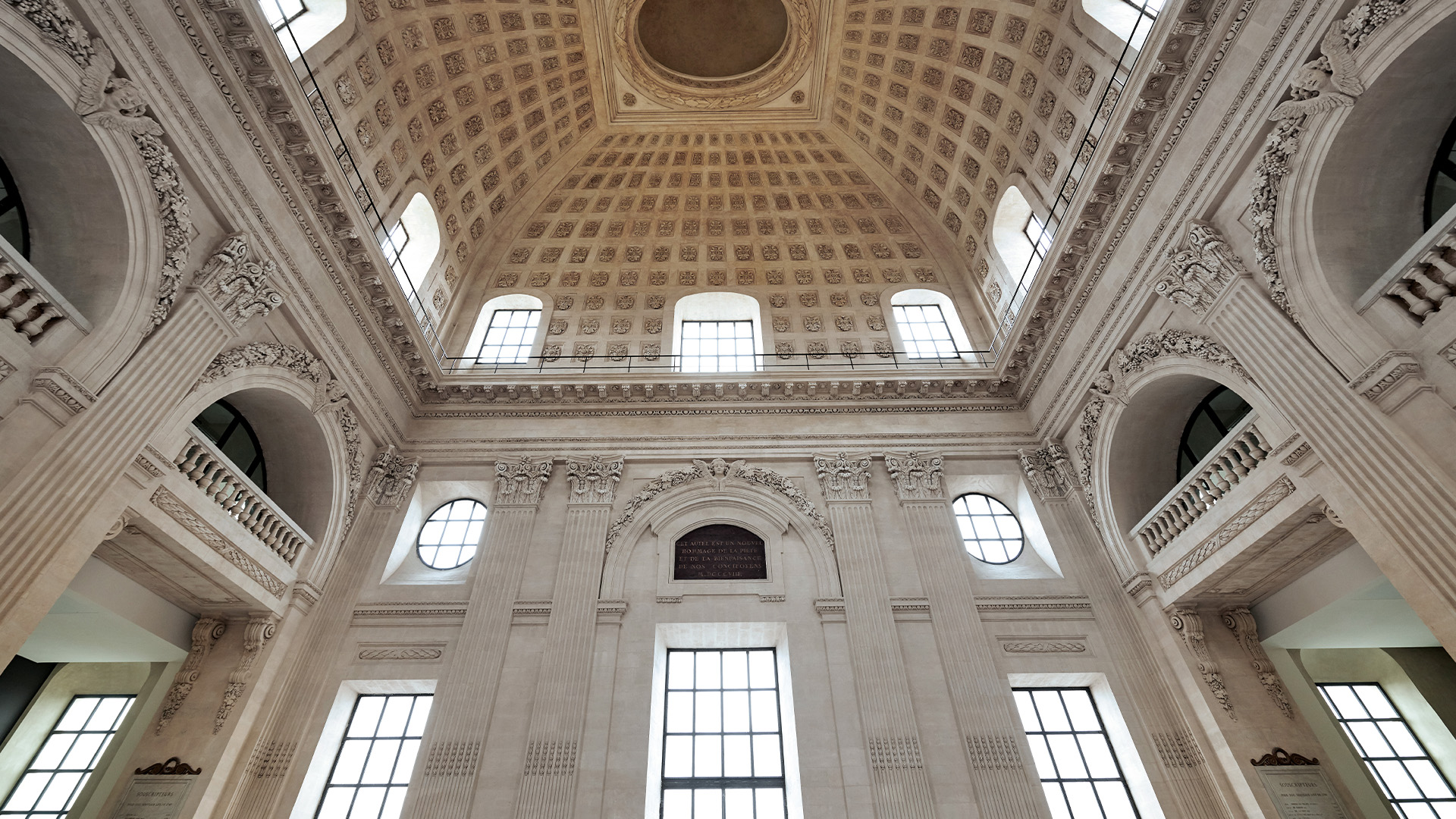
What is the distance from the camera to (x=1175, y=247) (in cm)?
964

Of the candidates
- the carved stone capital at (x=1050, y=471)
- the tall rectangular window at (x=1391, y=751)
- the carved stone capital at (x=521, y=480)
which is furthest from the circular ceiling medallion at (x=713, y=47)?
the tall rectangular window at (x=1391, y=751)

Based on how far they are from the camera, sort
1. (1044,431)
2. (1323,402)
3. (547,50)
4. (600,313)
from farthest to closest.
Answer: (600,313) → (547,50) → (1044,431) → (1323,402)

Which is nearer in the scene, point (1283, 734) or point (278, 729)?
point (1283, 734)

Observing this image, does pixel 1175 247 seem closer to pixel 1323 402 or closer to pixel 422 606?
pixel 1323 402

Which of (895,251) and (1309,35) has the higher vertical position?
(895,251)

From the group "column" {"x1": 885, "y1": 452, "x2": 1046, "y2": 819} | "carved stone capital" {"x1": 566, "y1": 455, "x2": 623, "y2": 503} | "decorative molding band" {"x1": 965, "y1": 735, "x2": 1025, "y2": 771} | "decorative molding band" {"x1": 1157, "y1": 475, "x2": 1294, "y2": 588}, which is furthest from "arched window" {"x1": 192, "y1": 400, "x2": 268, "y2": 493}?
"decorative molding band" {"x1": 1157, "y1": 475, "x2": 1294, "y2": 588}

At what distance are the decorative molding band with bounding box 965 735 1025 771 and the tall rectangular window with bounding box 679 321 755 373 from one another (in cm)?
893

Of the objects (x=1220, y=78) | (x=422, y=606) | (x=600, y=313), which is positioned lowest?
(x=422, y=606)

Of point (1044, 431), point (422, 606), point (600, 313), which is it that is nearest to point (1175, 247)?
point (1044, 431)

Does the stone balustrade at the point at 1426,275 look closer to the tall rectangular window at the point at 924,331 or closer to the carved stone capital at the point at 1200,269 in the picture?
the carved stone capital at the point at 1200,269

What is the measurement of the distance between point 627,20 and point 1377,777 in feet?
67.4

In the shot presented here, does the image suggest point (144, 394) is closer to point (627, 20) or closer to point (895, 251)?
point (627, 20)

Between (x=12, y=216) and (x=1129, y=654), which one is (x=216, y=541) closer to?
(x=12, y=216)

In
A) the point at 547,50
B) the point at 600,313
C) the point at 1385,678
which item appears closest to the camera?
the point at 1385,678
